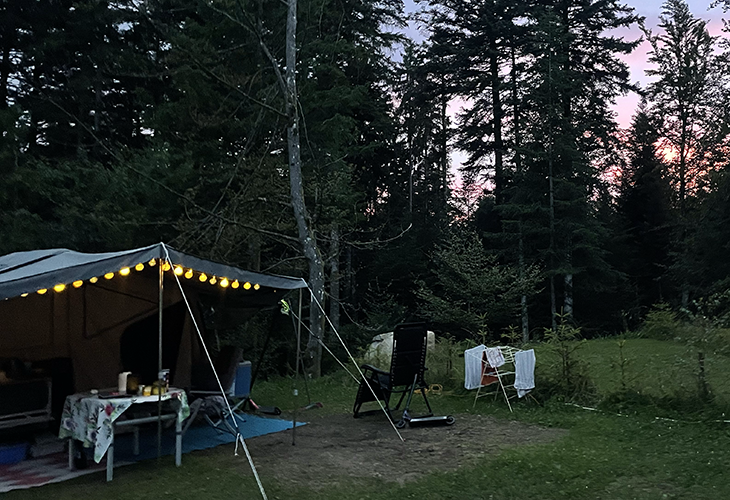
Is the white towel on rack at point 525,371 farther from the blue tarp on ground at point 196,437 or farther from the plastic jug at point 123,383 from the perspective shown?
the plastic jug at point 123,383

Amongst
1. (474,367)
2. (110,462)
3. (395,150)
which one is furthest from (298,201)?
(395,150)

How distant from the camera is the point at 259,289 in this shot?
6320 millimetres

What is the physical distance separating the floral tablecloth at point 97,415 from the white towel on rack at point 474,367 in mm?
3136

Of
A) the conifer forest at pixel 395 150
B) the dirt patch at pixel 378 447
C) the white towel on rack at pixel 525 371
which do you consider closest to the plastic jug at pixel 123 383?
the dirt patch at pixel 378 447

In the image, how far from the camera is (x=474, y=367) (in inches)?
262

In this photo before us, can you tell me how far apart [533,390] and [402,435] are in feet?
6.08

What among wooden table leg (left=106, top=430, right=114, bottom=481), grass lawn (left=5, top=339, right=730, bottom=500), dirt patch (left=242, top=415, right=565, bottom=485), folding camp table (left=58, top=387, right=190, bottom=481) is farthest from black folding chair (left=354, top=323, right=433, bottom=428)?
wooden table leg (left=106, top=430, right=114, bottom=481)

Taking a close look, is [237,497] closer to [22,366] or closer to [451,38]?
[22,366]

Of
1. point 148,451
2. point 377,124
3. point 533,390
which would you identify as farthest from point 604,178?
point 148,451

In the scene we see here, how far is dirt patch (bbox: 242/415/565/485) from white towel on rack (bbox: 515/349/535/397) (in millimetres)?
557

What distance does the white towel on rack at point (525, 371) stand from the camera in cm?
630

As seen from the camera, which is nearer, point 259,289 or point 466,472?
point 466,472

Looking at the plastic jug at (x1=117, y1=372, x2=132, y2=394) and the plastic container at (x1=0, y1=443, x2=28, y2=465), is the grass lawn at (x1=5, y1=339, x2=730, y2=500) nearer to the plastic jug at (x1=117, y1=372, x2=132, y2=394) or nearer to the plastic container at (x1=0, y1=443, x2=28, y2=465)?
the plastic jug at (x1=117, y1=372, x2=132, y2=394)

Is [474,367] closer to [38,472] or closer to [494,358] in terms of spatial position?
[494,358]
